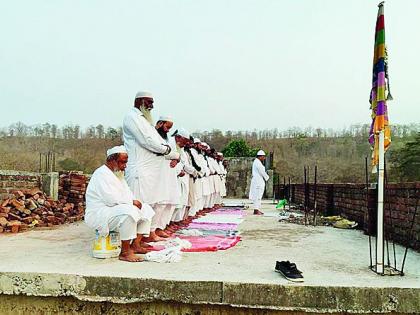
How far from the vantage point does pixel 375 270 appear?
4.03 m

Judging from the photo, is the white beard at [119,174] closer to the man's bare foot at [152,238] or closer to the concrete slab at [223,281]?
the concrete slab at [223,281]

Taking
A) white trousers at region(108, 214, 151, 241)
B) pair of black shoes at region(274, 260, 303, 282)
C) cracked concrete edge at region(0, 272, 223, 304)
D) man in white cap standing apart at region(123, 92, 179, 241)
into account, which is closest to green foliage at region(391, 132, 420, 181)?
man in white cap standing apart at region(123, 92, 179, 241)

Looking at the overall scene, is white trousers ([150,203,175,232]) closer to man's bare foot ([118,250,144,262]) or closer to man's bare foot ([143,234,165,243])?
man's bare foot ([143,234,165,243])

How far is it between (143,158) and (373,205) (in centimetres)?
350

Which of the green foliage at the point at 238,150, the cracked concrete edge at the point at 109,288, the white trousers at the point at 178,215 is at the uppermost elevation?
the green foliage at the point at 238,150

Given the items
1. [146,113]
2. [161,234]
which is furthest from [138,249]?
[146,113]

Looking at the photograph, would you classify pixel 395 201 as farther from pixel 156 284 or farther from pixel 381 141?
pixel 156 284

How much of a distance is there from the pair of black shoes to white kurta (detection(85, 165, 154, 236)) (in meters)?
1.46

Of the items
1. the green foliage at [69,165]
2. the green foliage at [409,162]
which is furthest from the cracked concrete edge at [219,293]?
the green foliage at [69,165]

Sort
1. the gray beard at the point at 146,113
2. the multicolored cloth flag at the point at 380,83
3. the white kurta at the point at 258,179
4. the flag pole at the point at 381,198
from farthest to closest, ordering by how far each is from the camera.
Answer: the white kurta at the point at 258,179 < the gray beard at the point at 146,113 < the multicolored cloth flag at the point at 380,83 < the flag pole at the point at 381,198

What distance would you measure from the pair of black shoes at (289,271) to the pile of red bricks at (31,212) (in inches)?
187

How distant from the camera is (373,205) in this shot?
664 cm

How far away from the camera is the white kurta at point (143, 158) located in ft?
17.6

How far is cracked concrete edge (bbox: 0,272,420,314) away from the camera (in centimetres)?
339
